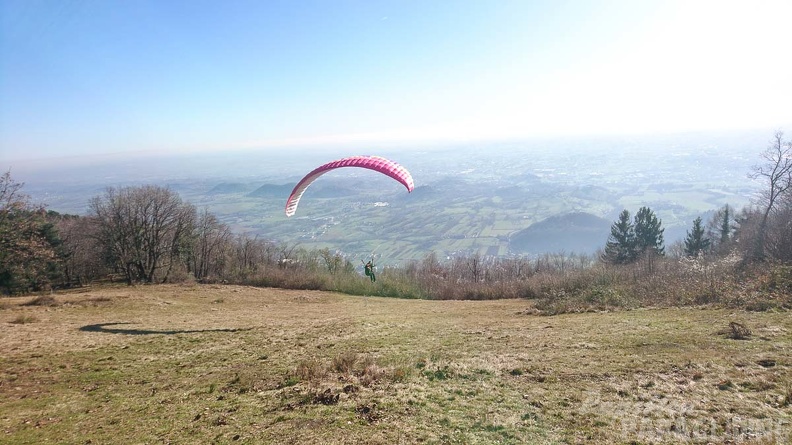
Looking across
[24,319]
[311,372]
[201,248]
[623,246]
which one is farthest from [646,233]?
[24,319]

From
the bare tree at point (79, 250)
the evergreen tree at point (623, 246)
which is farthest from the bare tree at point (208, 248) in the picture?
the evergreen tree at point (623, 246)

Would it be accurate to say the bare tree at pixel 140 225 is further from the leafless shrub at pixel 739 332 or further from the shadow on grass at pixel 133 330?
the leafless shrub at pixel 739 332

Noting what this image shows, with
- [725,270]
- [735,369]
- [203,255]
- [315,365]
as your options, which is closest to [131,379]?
[315,365]

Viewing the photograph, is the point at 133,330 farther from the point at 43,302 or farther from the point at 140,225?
the point at 140,225

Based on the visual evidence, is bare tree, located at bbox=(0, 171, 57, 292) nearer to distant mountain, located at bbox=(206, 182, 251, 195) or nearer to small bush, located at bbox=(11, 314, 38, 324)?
small bush, located at bbox=(11, 314, 38, 324)

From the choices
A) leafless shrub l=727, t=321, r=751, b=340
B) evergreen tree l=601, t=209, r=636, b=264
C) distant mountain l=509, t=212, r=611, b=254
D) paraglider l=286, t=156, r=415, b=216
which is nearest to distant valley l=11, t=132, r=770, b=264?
distant mountain l=509, t=212, r=611, b=254
